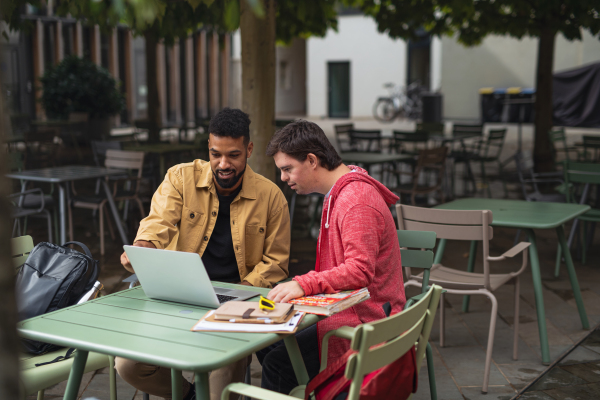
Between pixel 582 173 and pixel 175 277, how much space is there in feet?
13.6

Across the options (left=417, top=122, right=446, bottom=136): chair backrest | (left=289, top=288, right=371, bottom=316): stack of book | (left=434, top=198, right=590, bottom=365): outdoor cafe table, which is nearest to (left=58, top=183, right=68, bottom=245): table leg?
(left=434, top=198, right=590, bottom=365): outdoor cafe table

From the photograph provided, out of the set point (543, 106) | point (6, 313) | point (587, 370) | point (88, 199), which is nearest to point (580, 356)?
point (587, 370)

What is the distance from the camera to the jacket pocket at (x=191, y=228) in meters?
2.85

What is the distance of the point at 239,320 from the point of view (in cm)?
191

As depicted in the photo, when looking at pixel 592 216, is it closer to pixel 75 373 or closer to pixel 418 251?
pixel 418 251

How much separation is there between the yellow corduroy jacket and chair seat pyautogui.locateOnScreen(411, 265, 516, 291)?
1058 millimetres

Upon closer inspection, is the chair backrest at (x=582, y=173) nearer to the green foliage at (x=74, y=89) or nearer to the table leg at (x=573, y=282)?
the table leg at (x=573, y=282)

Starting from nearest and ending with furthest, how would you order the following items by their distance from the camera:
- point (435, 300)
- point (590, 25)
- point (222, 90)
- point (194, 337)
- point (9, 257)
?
point (9, 257) → point (194, 337) → point (435, 300) → point (590, 25) → point (222, 90)

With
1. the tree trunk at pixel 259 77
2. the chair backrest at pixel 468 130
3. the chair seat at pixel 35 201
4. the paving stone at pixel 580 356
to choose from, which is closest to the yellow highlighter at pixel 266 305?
the paving stone at pixel 580 356

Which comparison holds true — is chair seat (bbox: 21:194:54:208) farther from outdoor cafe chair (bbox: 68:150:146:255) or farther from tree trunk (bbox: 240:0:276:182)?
tree trunk (bbox: 240:0:276:182)

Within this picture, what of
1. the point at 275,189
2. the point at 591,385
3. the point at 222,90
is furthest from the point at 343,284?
the point at 222,90

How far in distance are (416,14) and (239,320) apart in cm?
800

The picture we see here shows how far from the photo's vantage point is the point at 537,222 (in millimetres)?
3723

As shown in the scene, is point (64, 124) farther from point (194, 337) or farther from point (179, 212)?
point (194, 337)
